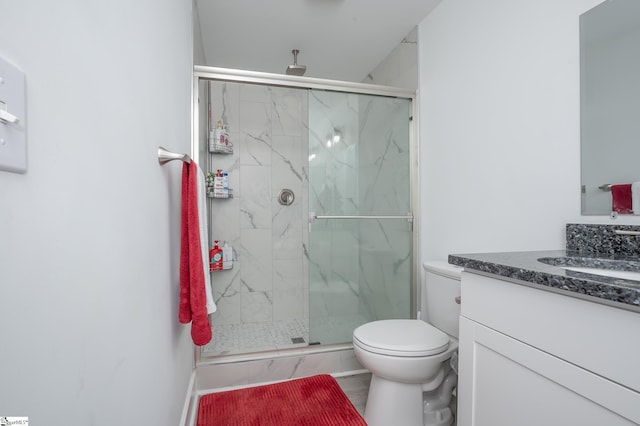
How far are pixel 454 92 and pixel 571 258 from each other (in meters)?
1.23

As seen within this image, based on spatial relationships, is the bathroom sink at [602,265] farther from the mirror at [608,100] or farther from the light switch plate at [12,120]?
the light switch plate at [12,120]

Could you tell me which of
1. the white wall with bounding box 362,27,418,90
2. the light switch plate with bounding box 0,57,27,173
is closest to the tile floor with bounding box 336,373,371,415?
the light switch plate with bounding box 0,57,27,173

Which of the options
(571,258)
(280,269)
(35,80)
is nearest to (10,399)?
(35,80)

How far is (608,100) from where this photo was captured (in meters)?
1.09

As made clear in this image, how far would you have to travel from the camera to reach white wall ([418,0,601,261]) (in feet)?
4.07

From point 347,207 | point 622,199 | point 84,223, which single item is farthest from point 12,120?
point 347,207

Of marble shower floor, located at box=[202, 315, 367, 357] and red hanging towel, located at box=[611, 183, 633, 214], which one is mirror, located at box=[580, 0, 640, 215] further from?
marble shower floor, located at box=[202, 315, 367, 357]

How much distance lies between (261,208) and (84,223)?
7.93 feet

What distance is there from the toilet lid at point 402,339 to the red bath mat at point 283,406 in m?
0.46

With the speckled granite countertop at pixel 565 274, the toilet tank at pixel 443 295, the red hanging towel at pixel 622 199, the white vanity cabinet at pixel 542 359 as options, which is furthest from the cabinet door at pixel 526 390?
the red hanging towel at pixel 622 199

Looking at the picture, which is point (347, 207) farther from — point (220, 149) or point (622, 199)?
point (622, 199)

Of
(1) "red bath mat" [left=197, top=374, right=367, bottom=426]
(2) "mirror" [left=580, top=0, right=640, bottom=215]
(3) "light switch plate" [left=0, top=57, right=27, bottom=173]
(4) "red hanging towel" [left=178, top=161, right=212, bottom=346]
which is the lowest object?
(1) "red bath mat" [left=197, top=374, right=367, bottom=426]

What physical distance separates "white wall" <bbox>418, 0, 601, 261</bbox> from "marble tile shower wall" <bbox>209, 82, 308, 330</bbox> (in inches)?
50.5

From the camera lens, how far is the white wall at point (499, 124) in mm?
1240
